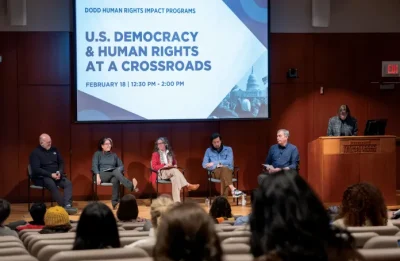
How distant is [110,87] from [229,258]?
781 cm

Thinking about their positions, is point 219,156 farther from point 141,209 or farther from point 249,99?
point 141,209

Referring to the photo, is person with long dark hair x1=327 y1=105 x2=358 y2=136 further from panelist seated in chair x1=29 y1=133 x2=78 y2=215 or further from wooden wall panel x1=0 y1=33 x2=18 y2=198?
wooden wall panel x1=0 y1=33 x2=18 y2=198

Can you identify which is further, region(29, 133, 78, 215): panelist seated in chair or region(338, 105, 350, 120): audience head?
region(338, 105, 350, 120): audience head

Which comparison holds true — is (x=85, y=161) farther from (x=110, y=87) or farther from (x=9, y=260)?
(x=9, y=260)

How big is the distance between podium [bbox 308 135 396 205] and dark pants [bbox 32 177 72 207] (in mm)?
3360

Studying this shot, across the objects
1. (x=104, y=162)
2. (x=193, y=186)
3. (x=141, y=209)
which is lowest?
(x=141, y=209)

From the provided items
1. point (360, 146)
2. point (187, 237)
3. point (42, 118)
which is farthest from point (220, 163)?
point (187, 237)

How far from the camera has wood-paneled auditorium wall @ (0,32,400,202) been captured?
10031 mm

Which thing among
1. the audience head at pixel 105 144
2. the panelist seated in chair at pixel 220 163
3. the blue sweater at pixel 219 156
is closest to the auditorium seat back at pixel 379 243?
the panelist seated in chair at pixel 220 163

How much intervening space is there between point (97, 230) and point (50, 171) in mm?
6573

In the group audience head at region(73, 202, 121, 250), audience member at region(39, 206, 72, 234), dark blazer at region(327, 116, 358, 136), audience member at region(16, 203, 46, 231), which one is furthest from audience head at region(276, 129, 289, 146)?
audience head at region(73, 202, 121, 250)

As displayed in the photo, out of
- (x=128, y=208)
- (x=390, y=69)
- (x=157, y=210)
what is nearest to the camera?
(x=157, y=210)

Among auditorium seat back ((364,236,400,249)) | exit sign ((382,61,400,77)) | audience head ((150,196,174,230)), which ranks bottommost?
audience head ((150,196,174,230))

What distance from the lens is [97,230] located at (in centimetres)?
304
